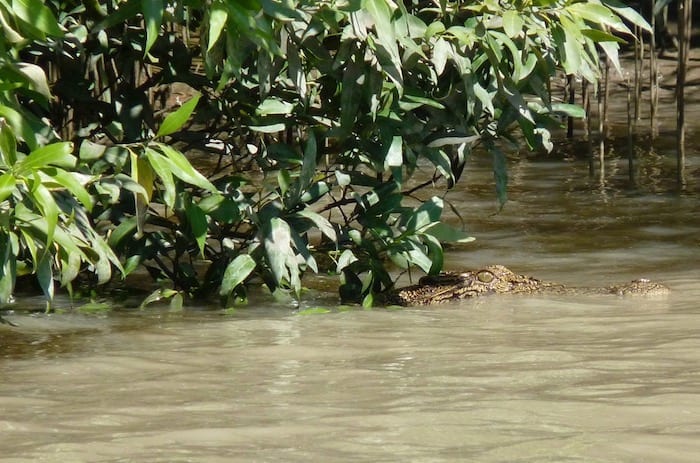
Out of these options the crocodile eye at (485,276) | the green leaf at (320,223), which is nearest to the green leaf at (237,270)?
the green leaf at (320,223)

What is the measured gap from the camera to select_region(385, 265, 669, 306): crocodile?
18.4 feet

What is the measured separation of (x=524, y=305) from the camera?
5.44 meters

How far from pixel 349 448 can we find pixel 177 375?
111cm

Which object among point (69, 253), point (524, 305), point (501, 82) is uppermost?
point (501, 82)

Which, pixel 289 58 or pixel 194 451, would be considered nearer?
pixel 194 451

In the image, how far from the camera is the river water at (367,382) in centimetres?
294

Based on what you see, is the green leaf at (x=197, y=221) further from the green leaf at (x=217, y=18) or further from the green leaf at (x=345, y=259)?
the green leaf at (x=217, y=18)

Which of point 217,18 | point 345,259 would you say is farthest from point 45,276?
point 345,259

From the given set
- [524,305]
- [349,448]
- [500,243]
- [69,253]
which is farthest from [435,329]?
[500,243]

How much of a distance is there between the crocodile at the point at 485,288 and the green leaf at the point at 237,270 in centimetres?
84

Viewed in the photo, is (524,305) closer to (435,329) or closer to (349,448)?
(435,329)

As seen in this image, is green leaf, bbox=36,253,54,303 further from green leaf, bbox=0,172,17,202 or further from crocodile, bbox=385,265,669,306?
crocodile, bbox=385,265,669,306

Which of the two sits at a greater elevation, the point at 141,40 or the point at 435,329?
the point at 141,40

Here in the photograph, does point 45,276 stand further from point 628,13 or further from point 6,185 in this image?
point 628,13
